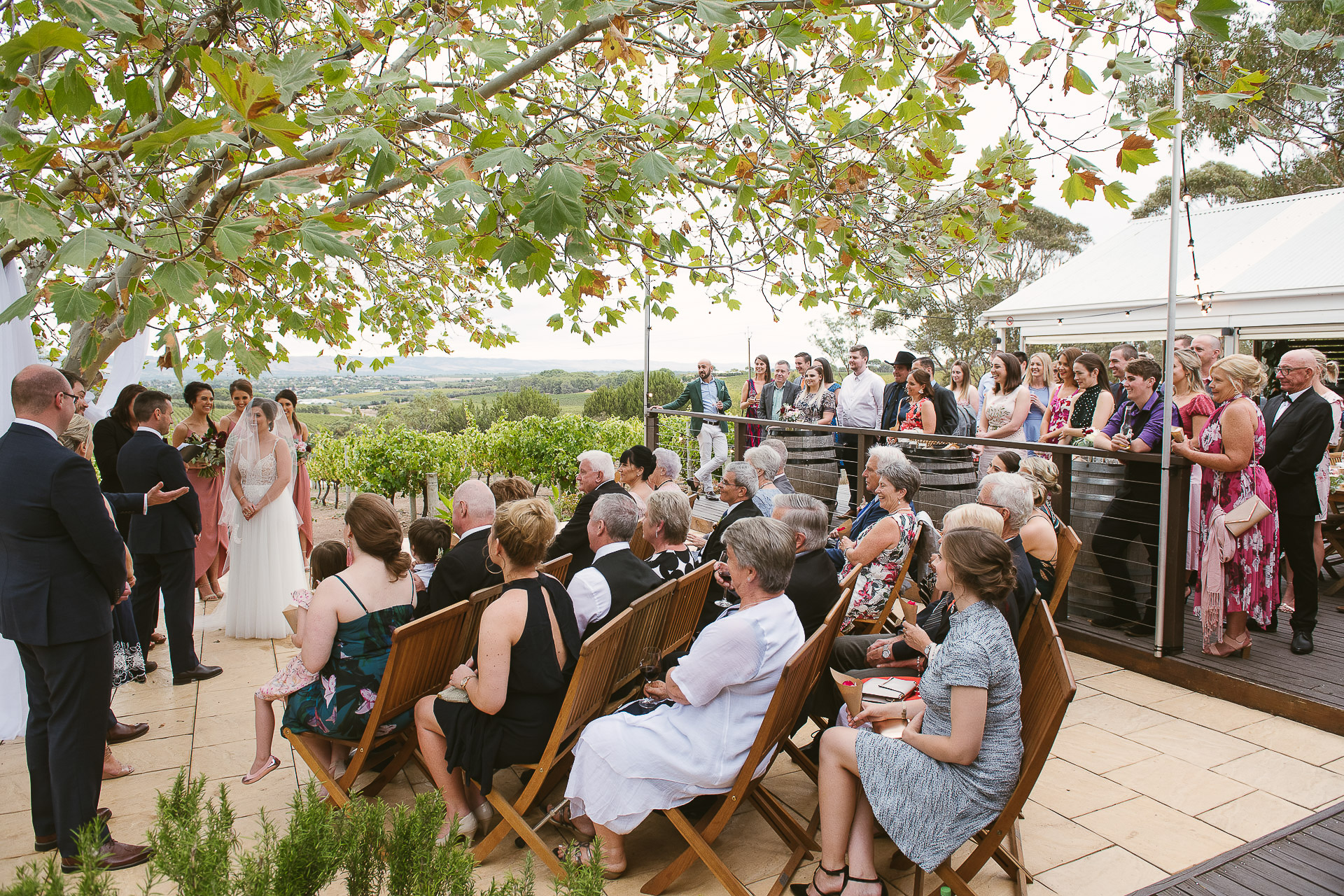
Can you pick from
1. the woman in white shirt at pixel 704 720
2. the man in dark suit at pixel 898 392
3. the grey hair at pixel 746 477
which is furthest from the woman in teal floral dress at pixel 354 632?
the man in dark suit at pixel 898 392

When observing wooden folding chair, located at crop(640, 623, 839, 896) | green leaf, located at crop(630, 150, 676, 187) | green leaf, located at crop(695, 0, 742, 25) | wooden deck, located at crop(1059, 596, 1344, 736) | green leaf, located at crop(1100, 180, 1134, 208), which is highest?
green leaf, located at crop(695, 0, 742, 25)

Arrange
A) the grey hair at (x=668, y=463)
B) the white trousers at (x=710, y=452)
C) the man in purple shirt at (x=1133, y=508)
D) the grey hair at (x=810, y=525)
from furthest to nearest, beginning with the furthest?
the white trousers at (x=710, y=452) → the grey hair at (x=668, y=463) → the man in purple shirt at (x=1133, y=508) → the grey hair at (x=810, y=525)

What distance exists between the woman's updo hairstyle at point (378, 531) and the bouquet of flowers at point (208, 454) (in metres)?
3.56

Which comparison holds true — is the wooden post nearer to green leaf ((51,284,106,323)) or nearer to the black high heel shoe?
the black high heel shoe

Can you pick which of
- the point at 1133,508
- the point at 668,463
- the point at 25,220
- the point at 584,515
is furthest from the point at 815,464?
the point at 25,220

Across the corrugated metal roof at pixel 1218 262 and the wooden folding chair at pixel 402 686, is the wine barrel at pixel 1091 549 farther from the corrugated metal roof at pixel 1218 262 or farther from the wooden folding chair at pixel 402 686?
the corrugated metal roof at pixel 1218 262

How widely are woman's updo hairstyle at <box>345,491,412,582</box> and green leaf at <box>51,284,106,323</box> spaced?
3.74 feet

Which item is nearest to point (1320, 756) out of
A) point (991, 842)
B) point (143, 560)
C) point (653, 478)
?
point (991, 842)

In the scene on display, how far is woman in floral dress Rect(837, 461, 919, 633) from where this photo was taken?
13.3ft

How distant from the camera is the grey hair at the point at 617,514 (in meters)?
3.50

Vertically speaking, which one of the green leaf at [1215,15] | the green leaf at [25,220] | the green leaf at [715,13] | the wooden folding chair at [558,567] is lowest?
the wooden folding chair at [558,567]

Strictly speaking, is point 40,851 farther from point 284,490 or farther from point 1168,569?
point 1168,569

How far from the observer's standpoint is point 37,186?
2.07 m

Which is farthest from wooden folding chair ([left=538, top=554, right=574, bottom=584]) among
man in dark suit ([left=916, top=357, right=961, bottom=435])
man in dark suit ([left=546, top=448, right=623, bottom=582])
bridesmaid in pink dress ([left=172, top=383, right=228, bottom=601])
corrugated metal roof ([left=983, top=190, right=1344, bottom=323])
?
corrugated metal roof ([left=983, top=190, right=1344, bottom=323])
